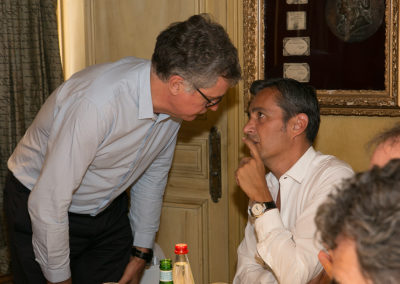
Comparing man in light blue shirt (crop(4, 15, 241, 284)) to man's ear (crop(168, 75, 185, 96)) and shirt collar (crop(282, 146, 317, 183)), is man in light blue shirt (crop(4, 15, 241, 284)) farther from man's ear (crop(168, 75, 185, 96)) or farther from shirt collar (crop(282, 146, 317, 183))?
shirt collar (crop(282, 146, 317, 183))

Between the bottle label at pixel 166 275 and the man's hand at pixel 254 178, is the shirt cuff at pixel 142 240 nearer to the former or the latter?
the man's hand at pixel 254 178

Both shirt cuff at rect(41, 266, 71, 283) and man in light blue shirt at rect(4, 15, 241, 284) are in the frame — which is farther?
shirt cuff at rect(41, 266, 71, 283)

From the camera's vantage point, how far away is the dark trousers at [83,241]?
2.49m

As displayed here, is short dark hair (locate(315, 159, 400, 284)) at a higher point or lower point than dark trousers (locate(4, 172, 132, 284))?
higher

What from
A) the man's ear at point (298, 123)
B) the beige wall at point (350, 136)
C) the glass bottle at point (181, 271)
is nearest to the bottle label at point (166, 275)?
the glass bottle at point (181, 271)

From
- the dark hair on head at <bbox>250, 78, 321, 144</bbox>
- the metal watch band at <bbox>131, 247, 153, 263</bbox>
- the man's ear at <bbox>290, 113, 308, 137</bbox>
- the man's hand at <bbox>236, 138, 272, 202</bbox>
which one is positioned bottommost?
the metal watch band at <bbox>131, 247, 153, 263</bbox>

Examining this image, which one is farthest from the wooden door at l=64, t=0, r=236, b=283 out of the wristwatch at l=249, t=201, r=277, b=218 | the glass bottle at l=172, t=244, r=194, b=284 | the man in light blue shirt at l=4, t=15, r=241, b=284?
the glass bottle at l=172, t=244, r=194, b=284

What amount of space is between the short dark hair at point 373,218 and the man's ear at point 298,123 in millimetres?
1454

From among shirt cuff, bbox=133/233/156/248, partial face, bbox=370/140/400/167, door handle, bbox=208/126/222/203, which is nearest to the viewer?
partial face, bbox=370/140/400/167

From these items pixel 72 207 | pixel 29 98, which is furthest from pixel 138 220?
pixel 29 98

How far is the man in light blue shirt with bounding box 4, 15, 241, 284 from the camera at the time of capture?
213cm

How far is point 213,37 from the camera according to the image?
214 centimetres

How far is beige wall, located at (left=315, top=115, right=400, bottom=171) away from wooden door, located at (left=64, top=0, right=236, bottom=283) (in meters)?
0.54

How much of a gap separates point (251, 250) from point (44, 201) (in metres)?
0.82
